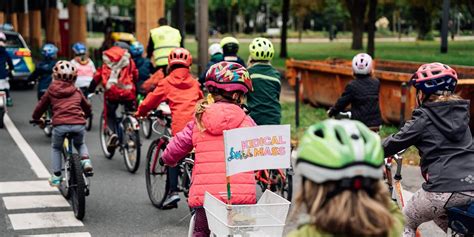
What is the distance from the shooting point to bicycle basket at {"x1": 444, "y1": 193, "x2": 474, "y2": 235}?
465 cm

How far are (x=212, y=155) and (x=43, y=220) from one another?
362 cm

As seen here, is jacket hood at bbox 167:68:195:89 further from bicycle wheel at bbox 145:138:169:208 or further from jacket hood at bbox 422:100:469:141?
jacket hood at bbox 422:100:469:141

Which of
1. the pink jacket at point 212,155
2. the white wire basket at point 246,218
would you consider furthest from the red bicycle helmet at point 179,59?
the white wire basket at point 246,218

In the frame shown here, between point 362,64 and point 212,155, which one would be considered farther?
point 362,64

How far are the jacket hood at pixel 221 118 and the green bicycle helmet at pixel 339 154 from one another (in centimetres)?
224

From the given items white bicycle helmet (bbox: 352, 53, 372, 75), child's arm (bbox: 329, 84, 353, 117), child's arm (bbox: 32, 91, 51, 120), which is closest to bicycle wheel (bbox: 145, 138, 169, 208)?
child's arm (bbox: 32, 91, 51, 120)

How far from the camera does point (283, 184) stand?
8.62 metres

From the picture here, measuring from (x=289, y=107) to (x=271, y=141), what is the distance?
13382 millimetres

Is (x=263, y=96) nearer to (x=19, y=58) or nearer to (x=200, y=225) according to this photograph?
(x=200, y=225)

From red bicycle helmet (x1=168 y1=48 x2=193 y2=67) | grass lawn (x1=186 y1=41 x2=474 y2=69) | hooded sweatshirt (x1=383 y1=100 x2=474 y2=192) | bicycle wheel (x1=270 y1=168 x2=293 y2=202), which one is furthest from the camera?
grass lawn (x1=186 y1=41 x2=474 y2=69)

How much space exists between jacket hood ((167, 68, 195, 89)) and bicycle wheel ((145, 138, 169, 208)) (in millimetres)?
825

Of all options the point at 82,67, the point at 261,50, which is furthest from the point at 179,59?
the point at 82,67

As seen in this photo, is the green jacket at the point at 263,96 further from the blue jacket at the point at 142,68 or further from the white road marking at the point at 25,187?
the blue jacket at the point at 142,68

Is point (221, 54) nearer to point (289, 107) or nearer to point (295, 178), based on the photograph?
point (295, 178)
